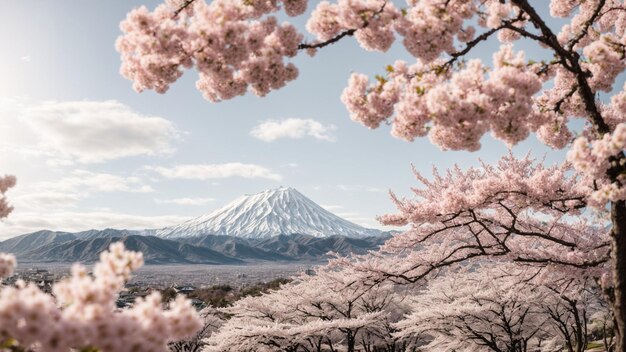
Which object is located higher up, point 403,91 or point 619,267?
point 403,91

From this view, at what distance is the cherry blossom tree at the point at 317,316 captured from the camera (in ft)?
67.4

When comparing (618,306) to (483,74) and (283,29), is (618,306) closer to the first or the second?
(483,74)

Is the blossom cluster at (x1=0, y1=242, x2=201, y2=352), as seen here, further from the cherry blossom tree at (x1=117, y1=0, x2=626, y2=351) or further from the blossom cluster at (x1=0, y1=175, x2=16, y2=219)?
the blossom cluster at (x1=0, y1=175, x2=16, y2=219)

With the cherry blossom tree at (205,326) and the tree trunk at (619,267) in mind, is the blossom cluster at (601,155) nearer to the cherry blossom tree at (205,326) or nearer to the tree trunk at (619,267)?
the tree trunk at (619,267)

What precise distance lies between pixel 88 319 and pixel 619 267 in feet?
23.6

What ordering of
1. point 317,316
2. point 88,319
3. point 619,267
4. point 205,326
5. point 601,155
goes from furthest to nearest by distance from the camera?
point 205,326 < point 317,316 < point 619,267 < point 601,155 < point 88,319

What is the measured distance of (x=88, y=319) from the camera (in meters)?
2.61

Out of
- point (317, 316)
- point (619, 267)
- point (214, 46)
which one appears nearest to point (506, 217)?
point (619, 267)

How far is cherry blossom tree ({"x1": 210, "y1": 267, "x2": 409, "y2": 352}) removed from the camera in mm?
20547

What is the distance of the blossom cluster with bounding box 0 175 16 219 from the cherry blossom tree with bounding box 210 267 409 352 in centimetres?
1460

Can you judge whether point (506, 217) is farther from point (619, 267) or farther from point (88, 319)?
point (88, 319)

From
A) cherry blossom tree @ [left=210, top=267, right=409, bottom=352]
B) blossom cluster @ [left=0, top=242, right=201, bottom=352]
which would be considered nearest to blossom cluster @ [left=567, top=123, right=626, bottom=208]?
blossom cluster @ [left=0, top=242, right=201, bottom=352]

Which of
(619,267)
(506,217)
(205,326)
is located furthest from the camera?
(205,326)

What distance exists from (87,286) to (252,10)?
155 inches
